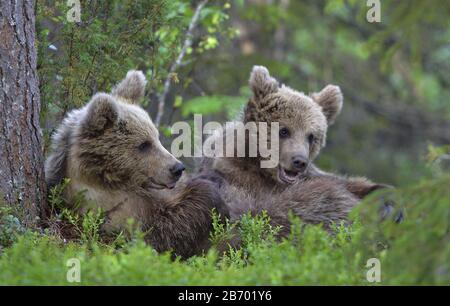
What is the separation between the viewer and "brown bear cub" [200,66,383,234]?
8.20 meters

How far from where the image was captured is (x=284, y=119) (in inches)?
358

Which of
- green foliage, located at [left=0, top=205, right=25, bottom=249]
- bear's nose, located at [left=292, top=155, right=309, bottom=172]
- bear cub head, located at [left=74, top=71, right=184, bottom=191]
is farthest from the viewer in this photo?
bear's nose, located at [left=292, top=155, right=309, bottom=172]

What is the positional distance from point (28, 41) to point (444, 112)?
67.3ft

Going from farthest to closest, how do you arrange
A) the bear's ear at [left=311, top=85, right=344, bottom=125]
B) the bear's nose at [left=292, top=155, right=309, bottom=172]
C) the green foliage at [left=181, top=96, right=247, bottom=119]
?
the green foliage at [left=181, top=96, right=247, bottom=119]
the bear's ear at [left=311, top=85, right=344, bottom=125]
the bear's nose at [left=292, top=155, right=309, bottom=172]

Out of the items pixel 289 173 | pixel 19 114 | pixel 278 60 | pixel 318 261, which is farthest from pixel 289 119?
pixel 278 60

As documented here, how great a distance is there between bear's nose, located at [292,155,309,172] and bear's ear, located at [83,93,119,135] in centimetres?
225

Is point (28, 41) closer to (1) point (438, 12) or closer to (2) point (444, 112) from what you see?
(1) point (438, 12)

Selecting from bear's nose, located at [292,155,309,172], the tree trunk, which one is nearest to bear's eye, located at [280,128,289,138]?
bear's nose, located at [292,155,309,172]

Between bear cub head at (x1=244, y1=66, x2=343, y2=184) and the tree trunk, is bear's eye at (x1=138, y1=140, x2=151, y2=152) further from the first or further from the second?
bear cub head at (x1=244, y1=66, x2=343, y2=184)

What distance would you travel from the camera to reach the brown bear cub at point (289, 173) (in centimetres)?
820

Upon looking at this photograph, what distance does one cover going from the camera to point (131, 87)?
8109 millimetres

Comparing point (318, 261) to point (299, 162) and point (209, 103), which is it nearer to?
point (299, 162)

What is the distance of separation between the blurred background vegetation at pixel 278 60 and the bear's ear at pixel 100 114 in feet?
2.82
